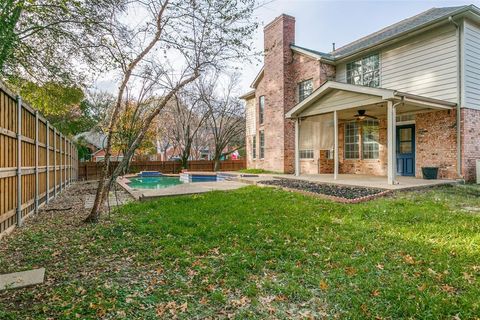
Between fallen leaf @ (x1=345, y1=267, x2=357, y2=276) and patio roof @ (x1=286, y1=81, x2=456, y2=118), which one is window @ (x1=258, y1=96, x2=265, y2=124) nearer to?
patio roof @ (x1=286, y1=81, x2=456, y2=118)

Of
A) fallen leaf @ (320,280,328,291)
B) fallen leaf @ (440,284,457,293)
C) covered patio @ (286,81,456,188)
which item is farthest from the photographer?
covered patio @ (286,81,456,188)

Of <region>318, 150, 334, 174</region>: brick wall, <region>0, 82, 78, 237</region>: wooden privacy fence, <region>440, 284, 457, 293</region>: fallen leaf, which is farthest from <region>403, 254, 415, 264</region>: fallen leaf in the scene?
<region>318, 150, 334, 174</region>: brick wall

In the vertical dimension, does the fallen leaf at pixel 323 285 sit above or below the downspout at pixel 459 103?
below

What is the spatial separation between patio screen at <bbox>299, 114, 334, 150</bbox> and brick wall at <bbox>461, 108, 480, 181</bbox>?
468 cm

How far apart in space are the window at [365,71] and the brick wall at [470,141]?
3.52 meters

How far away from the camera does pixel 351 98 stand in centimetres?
954

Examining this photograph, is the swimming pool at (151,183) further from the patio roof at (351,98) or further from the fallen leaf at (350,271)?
the fallen leaf at (350,271)

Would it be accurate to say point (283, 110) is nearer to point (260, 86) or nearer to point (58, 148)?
point (260, 86)

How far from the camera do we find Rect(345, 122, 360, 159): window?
1305cm

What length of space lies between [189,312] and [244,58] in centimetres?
556

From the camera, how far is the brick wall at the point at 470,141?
9.12 meters

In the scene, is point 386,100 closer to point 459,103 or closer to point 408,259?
point 459,103

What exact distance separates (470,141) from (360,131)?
4187 mm

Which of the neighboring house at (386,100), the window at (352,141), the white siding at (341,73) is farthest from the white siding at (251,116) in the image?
the window at (352,141)
